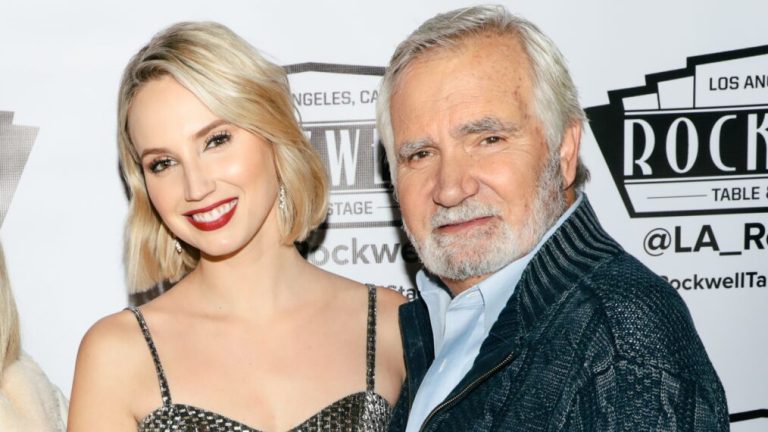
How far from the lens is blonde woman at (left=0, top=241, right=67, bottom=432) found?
6.46 ft

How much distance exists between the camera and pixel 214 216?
1.88 metres

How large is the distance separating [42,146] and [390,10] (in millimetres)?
905

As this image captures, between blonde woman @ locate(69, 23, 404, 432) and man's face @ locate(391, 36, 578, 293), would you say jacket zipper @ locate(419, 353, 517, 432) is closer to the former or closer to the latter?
man's face @ locate(391, 36, 578, 293)

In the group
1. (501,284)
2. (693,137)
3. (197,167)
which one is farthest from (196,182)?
(693,137)

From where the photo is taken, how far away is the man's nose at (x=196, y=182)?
1835 millimetres

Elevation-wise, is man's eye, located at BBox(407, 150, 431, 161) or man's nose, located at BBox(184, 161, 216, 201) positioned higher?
man's eye, located at BBox(407, 150, 431, 161)

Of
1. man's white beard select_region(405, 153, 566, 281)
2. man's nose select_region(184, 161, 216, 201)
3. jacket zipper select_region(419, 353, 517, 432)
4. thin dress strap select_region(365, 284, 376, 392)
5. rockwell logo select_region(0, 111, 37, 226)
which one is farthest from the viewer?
rockwell logo select_region(0, 111, 37, 226)

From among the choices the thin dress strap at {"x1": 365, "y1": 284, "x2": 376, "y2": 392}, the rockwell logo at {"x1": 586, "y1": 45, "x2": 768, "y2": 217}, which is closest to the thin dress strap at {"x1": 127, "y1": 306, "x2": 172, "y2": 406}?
the thin dress strap at {"x1": 365, "y1": 284, "x2": 376, "y2": 392}

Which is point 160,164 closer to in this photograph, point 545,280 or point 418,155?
point 418,155

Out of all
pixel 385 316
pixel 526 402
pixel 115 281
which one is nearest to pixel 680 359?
pixel 526 402

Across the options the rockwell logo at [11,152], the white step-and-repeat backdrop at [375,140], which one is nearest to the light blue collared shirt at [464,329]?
the white step-and-repeat backdrop at [375,140]

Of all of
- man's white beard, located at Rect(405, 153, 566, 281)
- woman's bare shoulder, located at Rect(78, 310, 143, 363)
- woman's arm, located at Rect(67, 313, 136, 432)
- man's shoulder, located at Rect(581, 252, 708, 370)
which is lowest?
woman's arm, located at Rect(67, 313, 136, 432)

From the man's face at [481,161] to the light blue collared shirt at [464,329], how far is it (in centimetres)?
2

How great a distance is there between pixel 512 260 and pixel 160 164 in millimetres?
767
